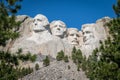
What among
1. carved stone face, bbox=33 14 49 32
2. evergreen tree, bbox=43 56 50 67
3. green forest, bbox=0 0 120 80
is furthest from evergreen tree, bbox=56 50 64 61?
green forest, bbox=0 0 120 80

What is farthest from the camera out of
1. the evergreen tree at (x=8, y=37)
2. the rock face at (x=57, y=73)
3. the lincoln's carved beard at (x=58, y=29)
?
the lincoln's carved beard at (x=58, y=29)

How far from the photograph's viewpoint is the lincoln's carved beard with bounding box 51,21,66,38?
66.8 meters

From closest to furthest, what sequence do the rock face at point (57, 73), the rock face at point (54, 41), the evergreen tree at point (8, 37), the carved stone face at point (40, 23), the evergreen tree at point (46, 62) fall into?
the evergreen tree at point (8, 37), the rock face at point (57, 73), the rock face at point (54, 41), the evergreen tree at point (46, 62), the carved stone face at point (40, 23)

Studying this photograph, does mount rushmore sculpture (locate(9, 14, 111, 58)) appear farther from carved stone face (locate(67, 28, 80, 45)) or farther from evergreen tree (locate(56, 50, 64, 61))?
evergreen tree (locate(56, 50, 64, 61))

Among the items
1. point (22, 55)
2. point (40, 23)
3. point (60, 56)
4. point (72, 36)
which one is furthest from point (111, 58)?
point (72, 36)

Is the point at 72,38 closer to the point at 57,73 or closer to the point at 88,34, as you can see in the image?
the point at 88,34

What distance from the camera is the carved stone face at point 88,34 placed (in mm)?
66562

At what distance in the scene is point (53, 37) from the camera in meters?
61.6

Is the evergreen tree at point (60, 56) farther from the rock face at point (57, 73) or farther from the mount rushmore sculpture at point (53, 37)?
the rock face at point (57, 73)

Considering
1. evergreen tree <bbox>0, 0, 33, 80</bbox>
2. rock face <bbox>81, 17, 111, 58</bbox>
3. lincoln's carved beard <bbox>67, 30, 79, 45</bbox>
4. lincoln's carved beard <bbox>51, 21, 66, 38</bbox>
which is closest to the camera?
evergreen tree <bbox>0, 0, 33, 80</bbox>

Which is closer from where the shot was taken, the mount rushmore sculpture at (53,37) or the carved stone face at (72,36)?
the mount rushmore sculpture at (53,37)

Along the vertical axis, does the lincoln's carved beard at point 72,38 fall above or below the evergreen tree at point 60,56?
above

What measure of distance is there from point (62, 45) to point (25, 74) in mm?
11822

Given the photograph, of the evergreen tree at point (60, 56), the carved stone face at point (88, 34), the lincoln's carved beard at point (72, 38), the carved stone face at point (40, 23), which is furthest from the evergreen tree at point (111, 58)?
the lincoln's carved beard at point (72, 38)
